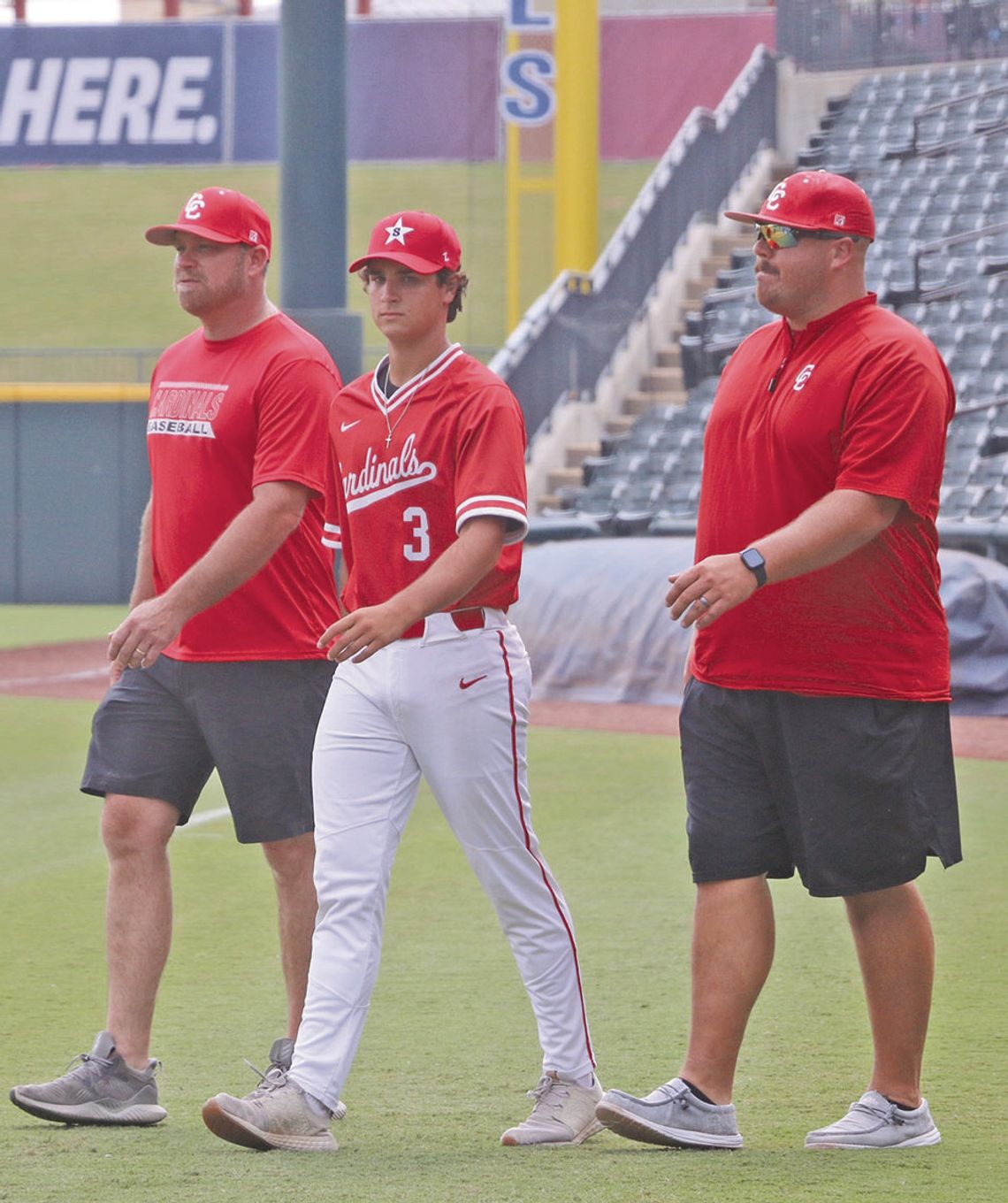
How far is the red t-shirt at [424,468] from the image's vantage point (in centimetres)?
408

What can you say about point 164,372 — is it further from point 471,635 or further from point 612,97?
point 612,97

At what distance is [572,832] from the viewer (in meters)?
8.43

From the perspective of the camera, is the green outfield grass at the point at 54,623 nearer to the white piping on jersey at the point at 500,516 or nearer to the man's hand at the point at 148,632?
the man's hand at the point at 148,632

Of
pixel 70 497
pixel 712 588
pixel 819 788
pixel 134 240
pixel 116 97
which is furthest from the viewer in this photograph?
pixel 134 240

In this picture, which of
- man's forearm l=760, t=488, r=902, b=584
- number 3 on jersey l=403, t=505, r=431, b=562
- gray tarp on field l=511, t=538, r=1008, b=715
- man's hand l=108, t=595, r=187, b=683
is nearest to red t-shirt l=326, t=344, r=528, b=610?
number 3 on jersey l=403, t=505, r=431, b=562

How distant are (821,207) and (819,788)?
1.15 m

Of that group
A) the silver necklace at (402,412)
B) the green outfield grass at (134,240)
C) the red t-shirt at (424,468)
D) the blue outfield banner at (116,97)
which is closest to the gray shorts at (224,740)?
the red t-shirt at (424,468)

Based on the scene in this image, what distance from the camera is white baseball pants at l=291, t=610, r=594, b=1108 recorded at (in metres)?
4.08

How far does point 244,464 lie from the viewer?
4.53 meters

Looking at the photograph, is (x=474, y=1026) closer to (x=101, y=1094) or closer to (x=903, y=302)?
(x=101, y=1094)

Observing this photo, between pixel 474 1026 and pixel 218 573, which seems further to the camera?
pixel 474 1026

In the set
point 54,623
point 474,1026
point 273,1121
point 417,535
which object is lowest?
point 54,623

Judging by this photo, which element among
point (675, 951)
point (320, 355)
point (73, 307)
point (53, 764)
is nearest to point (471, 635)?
point (320, 355)

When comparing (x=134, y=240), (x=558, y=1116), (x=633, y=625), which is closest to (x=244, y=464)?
(x=558, y=1116)
